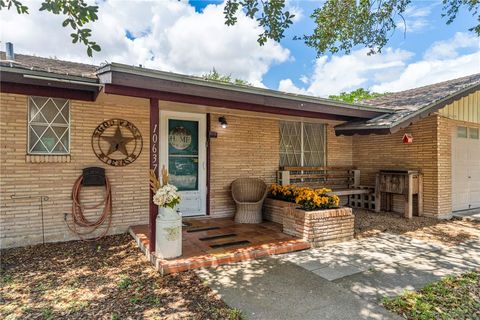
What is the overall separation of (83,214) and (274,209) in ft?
12.1

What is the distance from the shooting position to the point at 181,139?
19.9 feet

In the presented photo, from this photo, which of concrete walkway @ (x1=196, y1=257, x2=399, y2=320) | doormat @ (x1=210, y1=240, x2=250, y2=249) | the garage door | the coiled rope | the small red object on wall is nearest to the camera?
concrete walkway @ (x1=196, y1=257, x2=399, y2=320)

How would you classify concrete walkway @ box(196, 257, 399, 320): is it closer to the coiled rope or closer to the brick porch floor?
the brick porch floor

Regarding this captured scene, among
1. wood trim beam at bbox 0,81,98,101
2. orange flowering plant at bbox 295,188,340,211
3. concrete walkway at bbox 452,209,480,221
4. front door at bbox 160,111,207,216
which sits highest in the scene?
wood trim beam at bbox 0,81,98,101

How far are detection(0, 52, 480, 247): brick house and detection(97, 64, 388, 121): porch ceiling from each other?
0.05 ft

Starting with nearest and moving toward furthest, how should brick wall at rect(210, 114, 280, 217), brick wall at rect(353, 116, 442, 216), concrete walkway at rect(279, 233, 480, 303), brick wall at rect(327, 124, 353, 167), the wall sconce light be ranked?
concrete walkway at rect(279, 233, 480, 303), the wall sconce light, brick wall at rect(210, 114, 280, 217), brick wall at rect(353, 116, 442, 216), brick wall at rect(327, 124, 353, 167)

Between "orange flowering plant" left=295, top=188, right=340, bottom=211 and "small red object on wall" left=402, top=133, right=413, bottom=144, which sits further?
"small red object on wall" left=402, top=133, right=413, bottom=144

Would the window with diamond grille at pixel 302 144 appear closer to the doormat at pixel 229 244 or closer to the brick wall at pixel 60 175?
the doormat at pixel 229 244

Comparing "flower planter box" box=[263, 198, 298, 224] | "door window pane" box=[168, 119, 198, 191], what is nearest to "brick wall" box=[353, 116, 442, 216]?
"flower planter box" box=[263, 198, 298, 224]

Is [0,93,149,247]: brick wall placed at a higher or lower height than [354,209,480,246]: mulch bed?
Result: higher

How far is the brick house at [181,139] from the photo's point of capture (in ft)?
13.8

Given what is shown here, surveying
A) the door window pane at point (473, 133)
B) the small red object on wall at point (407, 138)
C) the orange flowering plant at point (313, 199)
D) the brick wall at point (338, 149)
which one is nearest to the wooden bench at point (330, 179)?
the brick wall at point (338, 149)

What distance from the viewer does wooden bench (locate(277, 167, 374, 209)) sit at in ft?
23.5

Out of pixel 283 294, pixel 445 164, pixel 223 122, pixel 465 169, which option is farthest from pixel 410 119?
pixel 283 294
